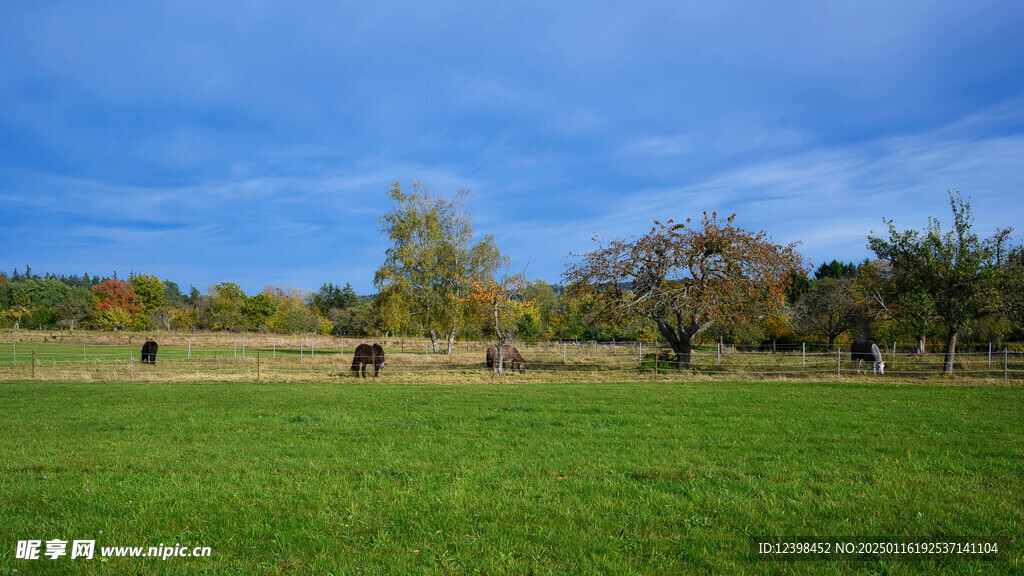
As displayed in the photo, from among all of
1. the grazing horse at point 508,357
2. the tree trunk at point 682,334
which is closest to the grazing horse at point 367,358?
the grazing horse at point 508,357

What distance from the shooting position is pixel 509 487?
18.6ft

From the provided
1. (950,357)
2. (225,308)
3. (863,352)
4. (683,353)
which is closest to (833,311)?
(863,352)

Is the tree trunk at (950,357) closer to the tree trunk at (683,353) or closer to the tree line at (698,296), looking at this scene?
the tree line at (698,296)

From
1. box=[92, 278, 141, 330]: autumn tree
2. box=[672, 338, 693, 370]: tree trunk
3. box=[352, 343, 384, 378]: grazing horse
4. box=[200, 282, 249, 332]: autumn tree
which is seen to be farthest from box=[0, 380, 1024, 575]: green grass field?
box=[92, 278, 141, 330]: autumn tree

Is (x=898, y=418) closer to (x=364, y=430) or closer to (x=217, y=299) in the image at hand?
(x=364, y=430)

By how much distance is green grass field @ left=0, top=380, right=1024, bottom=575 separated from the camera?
400 cm

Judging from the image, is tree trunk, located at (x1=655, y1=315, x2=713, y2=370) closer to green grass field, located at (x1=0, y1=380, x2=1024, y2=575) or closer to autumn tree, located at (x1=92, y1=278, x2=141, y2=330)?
green grass field, located at (x1=0, y1=380, x2=1024, y2=575)

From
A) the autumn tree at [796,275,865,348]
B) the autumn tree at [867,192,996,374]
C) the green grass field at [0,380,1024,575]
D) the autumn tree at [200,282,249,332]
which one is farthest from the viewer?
the autumn tree at [200,282,249,332]

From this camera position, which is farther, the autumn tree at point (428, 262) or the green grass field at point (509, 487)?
the autumn tree at point (428, 262)

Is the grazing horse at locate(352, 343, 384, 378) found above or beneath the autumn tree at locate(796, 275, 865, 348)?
beneath

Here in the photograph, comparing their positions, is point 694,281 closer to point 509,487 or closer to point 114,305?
point 509,487

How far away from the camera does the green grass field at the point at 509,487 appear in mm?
4004

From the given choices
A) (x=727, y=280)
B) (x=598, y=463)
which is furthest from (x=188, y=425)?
(x=727, y=280)

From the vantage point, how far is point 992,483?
580 centimetres
